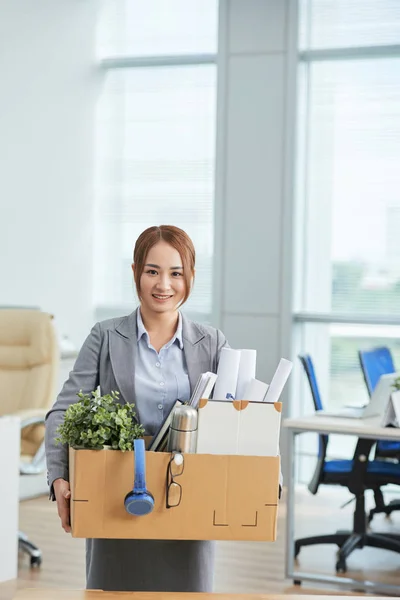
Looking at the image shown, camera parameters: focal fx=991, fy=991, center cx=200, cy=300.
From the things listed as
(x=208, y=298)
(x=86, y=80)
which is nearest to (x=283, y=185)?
(x=208, y=298)

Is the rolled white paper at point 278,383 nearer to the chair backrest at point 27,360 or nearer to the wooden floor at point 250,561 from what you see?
the wooden floor at point 250,561

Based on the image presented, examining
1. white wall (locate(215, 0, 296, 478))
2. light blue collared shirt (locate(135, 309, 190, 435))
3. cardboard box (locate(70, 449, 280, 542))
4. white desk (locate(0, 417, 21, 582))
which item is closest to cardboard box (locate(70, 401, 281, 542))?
cardboard box (locate(70, 449, 280, 542))

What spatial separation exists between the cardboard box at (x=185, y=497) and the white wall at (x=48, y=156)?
466 centimetres

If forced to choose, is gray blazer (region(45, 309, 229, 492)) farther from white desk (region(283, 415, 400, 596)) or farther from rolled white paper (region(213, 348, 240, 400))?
white desk (region(283, 415, 400, 596))

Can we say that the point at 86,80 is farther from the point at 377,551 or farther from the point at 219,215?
the point at 377,551

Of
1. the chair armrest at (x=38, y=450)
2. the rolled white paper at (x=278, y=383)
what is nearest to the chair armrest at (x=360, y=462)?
the chair armrest at (x=38, y=450)

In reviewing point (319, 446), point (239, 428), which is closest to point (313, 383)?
point (319, 446)

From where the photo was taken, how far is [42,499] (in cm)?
642

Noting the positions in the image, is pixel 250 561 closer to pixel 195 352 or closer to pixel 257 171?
pixel 257 171

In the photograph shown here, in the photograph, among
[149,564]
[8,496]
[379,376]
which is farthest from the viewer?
[379,376]

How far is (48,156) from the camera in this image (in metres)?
6.96

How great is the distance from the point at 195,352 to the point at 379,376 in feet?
11.9

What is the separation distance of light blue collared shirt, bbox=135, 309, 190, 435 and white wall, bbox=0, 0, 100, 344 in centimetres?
438

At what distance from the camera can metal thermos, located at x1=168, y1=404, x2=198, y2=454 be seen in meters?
1.98
